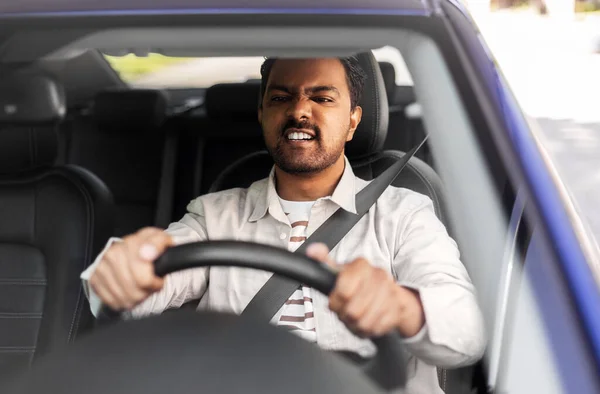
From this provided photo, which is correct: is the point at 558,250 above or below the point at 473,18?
below

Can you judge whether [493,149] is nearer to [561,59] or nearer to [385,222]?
[385,222]

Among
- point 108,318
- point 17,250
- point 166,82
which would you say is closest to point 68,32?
point 108,318

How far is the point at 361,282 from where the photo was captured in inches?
41.1

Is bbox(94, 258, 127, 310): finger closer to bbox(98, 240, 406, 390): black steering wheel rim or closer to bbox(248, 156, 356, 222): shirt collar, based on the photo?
bbox(98, 240, 406, 390): black steering wheel rim

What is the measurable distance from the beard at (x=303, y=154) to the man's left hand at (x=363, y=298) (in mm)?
644

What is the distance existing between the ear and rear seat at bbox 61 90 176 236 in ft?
3.51

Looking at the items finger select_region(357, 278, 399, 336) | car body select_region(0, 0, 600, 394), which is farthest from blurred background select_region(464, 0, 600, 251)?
finger select_region(357, 278, 399, 336)

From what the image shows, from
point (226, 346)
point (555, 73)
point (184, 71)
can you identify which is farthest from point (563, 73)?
point (226, 346)

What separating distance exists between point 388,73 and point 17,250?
1.06 metres

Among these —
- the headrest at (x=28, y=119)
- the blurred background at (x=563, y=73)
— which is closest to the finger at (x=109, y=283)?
the headrest at (x=28, y=119)

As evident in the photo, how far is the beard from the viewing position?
172 centimetres

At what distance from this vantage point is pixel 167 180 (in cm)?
288

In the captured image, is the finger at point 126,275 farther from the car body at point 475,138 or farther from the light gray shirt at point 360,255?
the car body at point 475,138

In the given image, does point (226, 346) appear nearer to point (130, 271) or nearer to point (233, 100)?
point (130, 271)
